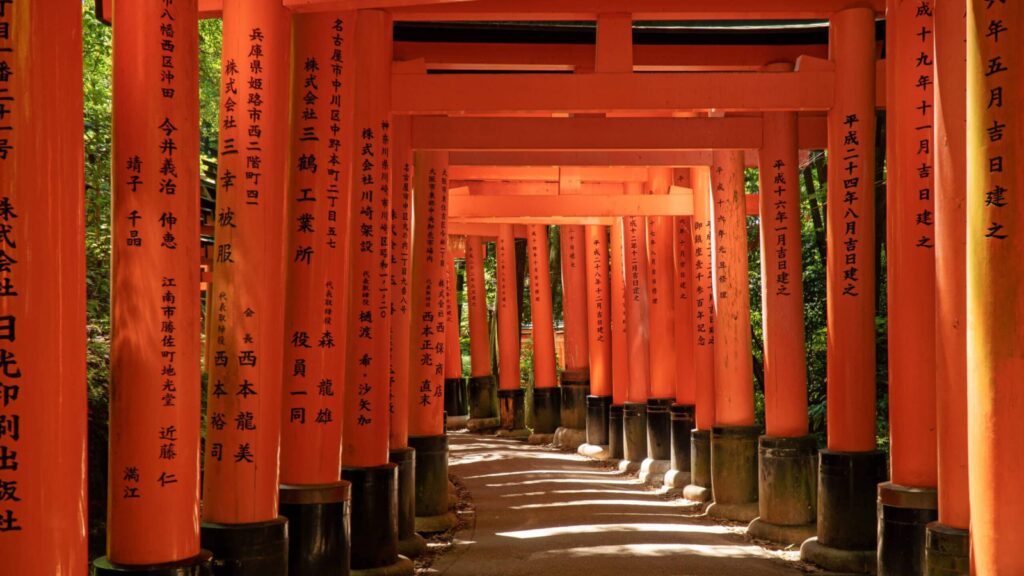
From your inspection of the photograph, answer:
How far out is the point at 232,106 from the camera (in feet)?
21.1

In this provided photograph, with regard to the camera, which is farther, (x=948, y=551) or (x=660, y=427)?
(x=660, y=427)

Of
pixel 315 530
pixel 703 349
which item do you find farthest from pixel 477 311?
pixel 315 530

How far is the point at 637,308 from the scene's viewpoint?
16844 millimetres

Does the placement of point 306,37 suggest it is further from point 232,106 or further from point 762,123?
point 762,123

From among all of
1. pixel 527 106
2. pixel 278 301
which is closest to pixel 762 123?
pixel 527 106

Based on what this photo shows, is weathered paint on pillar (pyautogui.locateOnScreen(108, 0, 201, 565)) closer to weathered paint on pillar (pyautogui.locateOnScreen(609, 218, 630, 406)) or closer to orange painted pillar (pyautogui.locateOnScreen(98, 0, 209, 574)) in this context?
orange painted pillar (pyautogui.locateOnScreen(98, 0, 209, 574))

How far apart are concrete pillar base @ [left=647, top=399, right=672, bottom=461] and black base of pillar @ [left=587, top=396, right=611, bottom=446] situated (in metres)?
3.15

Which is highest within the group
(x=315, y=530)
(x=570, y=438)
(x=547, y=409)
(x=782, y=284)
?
(x=782, y=284)

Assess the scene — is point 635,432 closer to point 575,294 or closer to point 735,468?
point 575,294

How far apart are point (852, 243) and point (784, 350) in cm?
168

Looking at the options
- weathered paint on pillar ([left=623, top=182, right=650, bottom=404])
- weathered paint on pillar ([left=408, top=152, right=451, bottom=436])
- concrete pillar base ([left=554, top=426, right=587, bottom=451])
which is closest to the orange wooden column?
weathered paint on pillar ([left=408, top=152, right=451, bottom=436])

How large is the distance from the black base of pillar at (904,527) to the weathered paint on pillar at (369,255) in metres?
3.72

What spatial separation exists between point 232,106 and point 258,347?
1342mm

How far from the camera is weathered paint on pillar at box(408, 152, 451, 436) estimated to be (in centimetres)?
1205
